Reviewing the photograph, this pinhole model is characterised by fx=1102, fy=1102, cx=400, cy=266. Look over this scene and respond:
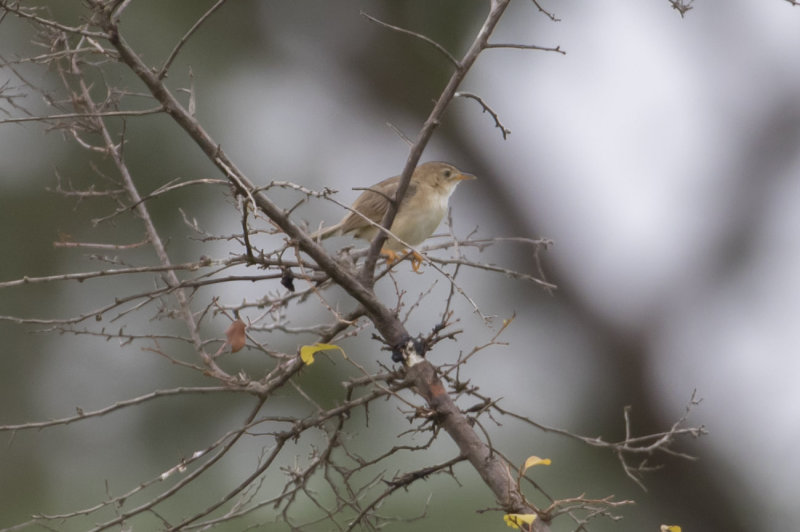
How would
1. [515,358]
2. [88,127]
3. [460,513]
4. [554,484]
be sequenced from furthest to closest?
[515,358]
[554,484]
[460,513]
[88,127]

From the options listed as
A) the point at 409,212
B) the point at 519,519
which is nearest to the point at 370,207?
the point at 409,212

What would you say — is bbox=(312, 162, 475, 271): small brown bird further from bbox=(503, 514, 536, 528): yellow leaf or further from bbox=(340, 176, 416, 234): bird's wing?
bbox=(503, 514, 536, 528): yellow leaf

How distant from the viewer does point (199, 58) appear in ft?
22.7

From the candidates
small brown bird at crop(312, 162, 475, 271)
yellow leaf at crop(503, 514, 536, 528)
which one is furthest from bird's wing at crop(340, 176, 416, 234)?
yellow leaf at crop(503, 514, 536, 528)

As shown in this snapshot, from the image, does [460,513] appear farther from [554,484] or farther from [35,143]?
[35,143]

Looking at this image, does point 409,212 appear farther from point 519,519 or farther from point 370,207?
point 519,519

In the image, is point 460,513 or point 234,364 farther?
point 234,364

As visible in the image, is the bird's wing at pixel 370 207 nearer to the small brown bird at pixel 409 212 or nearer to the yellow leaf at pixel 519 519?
the small brown bird at pixel 409 212

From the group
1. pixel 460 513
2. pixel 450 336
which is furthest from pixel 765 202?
pixel 450 336

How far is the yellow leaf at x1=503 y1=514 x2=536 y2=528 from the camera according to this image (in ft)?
6.88

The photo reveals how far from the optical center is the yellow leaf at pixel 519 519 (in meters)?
2.10

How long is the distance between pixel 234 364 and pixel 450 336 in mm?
4059

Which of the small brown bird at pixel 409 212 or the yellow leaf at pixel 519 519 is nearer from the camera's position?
the yellow leaf at pixel 519 519

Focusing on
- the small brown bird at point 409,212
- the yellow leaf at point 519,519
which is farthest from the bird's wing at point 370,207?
the yellow leaf at point 519,519
